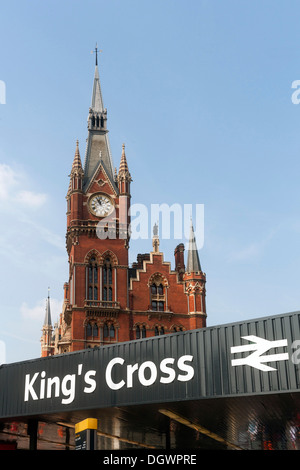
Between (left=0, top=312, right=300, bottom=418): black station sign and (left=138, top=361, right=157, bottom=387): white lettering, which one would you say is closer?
(left=0, top=312, right=300, bottom=418): black station sign

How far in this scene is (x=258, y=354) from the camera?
21.4m

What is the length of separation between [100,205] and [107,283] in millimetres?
9924

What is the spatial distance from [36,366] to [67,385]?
2.20 meters

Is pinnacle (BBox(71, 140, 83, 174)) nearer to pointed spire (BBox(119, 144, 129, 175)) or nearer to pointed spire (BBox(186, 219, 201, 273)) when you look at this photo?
pointed spire (BBox(119, 144, 129, 175))

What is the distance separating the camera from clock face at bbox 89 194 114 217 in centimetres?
7356

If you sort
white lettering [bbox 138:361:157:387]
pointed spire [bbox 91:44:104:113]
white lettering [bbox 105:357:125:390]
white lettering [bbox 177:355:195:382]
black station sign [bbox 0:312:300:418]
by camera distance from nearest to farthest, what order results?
Answer: black station sign [bbox 0:312:300:418], white lettering [bbox 177:355:195:382], white lettering [bbox 138:361:157:387], white lettering [bbox 105:357:125:390], pointed spire [bbox 91:44:104:113]

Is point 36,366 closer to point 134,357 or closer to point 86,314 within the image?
point 134,357

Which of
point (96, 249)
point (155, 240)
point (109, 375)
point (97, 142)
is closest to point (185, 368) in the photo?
point (109, 375)

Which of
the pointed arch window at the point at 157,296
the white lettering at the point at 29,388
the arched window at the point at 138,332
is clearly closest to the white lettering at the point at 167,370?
the white lettering at the point at 29,388

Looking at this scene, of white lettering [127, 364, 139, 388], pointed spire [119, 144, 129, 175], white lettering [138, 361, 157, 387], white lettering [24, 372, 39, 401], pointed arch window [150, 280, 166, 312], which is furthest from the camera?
pointed spire [119, 144, 129, 175]

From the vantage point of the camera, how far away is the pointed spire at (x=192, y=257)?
74438mm

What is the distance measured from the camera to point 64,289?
93.0 metres

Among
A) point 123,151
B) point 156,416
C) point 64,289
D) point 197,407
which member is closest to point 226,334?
point 197,407

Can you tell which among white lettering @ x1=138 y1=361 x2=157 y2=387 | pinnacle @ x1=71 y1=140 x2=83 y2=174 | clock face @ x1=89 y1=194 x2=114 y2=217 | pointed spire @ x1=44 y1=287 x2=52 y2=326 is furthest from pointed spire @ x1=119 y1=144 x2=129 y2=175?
white lettering @ x1=138 y1=361 x2=157 y2=387
